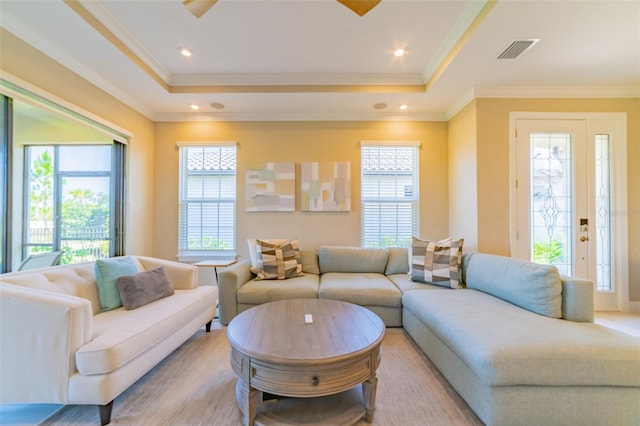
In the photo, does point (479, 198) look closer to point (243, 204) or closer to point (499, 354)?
point (499, 354)

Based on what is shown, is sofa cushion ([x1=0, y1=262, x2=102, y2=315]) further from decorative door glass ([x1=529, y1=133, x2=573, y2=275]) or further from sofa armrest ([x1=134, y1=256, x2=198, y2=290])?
decorative door glass ([x1=529, y1=133, x2=573, y2=275])

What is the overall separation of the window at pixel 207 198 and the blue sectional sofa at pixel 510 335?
1.04 meters

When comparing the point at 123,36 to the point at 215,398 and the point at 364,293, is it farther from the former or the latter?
the point at 364,293

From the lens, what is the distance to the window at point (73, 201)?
92.0 inches

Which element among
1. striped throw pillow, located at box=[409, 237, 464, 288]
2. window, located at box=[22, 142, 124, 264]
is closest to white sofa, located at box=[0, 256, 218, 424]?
window, located at box=[22, 142, 124, 264]

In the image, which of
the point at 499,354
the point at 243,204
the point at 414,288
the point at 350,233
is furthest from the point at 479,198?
the point at 243,204

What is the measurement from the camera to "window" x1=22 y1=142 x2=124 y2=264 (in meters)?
2.34

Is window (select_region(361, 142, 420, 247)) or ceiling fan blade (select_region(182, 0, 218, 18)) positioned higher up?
ceiling fan blade (select_region(182, 0, 218, 18))

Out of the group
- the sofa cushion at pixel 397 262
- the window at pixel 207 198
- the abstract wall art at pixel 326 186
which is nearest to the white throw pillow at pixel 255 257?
the window at pixel 207 198

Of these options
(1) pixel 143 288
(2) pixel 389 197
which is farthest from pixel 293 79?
(1) pixel 143 288

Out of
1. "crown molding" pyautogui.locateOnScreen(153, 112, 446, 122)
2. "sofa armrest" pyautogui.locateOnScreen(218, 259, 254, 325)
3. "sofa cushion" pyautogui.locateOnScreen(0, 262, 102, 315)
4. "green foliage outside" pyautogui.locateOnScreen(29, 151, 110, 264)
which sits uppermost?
"crown molding" pyautogui.locateOnScreen(153, 112, 446, 122)

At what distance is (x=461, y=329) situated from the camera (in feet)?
5.74

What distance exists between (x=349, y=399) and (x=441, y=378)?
0.80 metres

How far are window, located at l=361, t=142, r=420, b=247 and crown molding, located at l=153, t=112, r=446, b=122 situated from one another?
0.43 m
